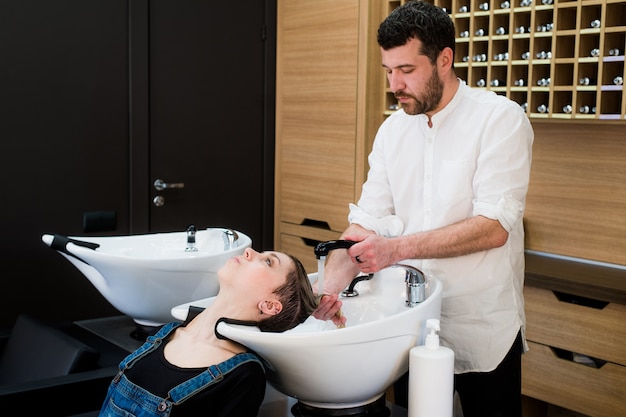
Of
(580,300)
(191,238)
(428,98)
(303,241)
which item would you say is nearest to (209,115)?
(303,241)

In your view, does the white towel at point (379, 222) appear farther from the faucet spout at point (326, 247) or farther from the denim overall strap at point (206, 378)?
the denim overall strap at point (206, 378)

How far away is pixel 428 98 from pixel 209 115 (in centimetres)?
201

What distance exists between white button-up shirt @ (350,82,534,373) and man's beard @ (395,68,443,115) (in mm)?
48

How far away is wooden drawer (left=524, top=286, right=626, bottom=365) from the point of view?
8.80ft

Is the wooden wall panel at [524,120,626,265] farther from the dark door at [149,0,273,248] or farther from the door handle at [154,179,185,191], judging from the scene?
the door handle at [154,179,185,191]

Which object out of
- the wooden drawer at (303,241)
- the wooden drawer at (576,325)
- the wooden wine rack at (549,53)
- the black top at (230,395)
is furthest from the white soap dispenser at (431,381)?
the wooden drawer at (303,241)

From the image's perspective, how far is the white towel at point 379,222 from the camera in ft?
6.63

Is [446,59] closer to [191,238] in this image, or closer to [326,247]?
[326,247]

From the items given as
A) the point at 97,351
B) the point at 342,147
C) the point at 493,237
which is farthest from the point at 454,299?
the point at 342,147

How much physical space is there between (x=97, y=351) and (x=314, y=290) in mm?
611

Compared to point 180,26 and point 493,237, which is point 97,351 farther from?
point 180,26

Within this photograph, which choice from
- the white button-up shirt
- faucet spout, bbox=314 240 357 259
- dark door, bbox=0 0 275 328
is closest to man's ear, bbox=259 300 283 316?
faucet spout, bbox=314 240 357 259

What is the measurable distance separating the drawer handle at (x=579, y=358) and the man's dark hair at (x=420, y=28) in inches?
57.7

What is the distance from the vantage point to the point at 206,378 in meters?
1.45
